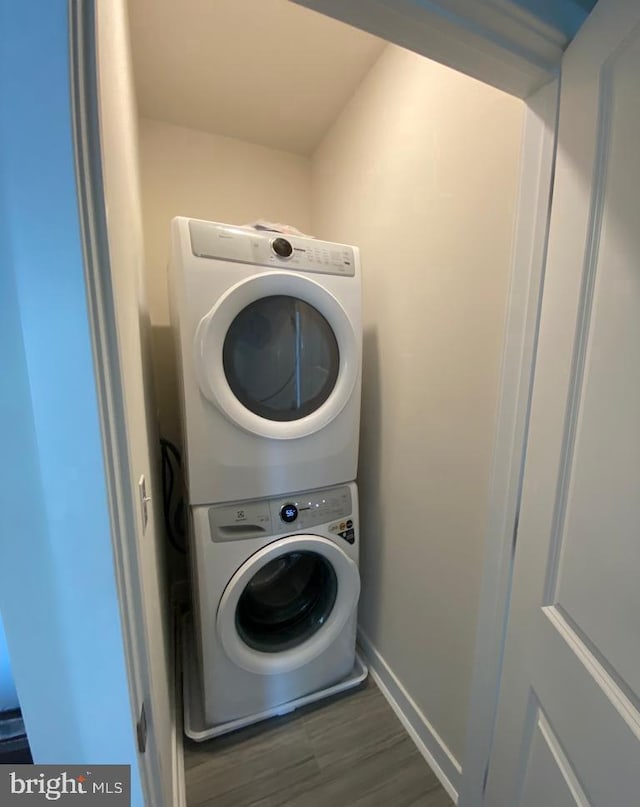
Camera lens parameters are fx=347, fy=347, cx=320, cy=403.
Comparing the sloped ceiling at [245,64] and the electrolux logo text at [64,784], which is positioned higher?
the sloped ceiling at [245,64]

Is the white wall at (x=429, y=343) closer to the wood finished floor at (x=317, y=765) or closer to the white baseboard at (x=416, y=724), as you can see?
the white baseboard at (x=416, y=724)

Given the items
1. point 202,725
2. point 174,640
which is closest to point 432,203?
point 202,725

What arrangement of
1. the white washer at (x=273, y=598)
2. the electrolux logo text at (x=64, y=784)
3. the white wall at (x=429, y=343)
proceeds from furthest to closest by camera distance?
the white washer at (x=273, y=598) → the white wall at (x=429, y=343) → the electrolux logo text at (x=64, y=784)

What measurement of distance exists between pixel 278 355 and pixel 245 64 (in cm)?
118

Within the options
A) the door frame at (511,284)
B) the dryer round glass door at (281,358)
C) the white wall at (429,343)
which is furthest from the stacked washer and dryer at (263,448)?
the door frame at (511,284)

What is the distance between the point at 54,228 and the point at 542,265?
809mm

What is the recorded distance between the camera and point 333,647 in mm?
1368

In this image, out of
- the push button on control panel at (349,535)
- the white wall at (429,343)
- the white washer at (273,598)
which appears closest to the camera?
the white wall at (429,343)

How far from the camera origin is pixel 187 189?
5.75 feet

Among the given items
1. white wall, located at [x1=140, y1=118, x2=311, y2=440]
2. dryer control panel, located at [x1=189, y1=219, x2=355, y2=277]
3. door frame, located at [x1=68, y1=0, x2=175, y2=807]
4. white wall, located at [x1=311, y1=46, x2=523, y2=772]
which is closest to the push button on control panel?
white wall, located at [x1=311, y1=46, x2=523, y2=772]

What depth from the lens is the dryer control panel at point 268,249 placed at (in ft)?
3.39

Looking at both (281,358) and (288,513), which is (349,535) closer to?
(288,513)

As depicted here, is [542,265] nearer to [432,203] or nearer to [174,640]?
[432,203]

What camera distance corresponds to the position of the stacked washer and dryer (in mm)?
1057
